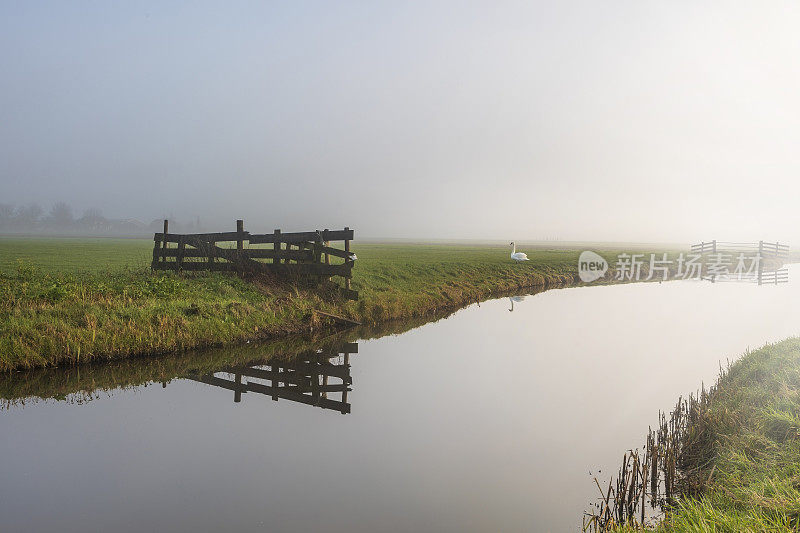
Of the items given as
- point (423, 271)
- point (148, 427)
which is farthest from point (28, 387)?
point (423, 271)

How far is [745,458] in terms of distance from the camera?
862 centimetres

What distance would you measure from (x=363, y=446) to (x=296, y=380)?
548cm

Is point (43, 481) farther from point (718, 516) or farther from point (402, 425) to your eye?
point (718, 516)

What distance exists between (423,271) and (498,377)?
2354 centimetres

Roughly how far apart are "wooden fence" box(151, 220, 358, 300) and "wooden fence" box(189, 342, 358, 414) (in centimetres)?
663

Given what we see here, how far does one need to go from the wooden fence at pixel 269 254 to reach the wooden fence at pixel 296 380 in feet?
21.8

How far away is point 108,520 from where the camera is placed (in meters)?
7.50
